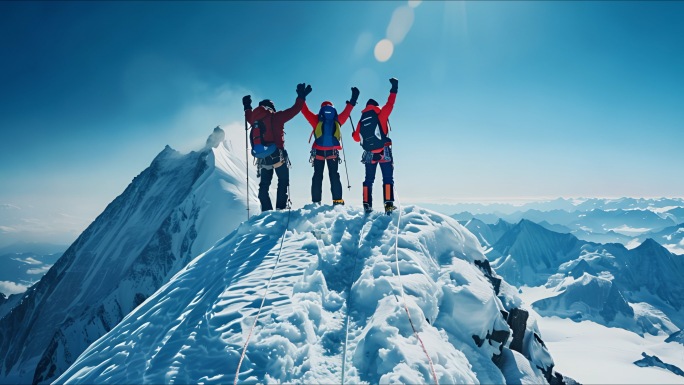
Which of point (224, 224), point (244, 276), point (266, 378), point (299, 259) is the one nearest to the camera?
point (266, 378)

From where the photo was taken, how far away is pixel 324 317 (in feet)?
23.1

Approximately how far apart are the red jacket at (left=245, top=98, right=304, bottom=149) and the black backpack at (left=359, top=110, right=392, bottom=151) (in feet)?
8.62

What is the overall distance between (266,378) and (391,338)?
2.30 meters

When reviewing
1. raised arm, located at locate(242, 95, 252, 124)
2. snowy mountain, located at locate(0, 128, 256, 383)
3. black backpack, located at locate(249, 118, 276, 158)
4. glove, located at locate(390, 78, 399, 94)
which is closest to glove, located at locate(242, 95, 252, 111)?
raised arm, located at locate(242, 95, 252, 124)

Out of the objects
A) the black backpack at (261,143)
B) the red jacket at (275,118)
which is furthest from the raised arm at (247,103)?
the black backpack at (261,143)

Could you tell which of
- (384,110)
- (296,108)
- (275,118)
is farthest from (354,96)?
(275,118)

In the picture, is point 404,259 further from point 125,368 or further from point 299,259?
point 125,368

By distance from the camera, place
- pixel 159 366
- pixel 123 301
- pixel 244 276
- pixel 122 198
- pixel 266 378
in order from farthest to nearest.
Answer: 1. pixel 122 198
2. pixel 123 301
3. pixel 244 276
4. pixel 159 366
5. pixel 266 378

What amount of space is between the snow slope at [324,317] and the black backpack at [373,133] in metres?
3.20

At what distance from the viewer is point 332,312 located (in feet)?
24.1

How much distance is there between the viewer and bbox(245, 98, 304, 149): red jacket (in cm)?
1198

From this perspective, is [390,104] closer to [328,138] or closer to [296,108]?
[328,138]

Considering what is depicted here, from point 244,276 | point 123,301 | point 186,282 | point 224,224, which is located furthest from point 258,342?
point 123,301

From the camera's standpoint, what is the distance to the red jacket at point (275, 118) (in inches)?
472
